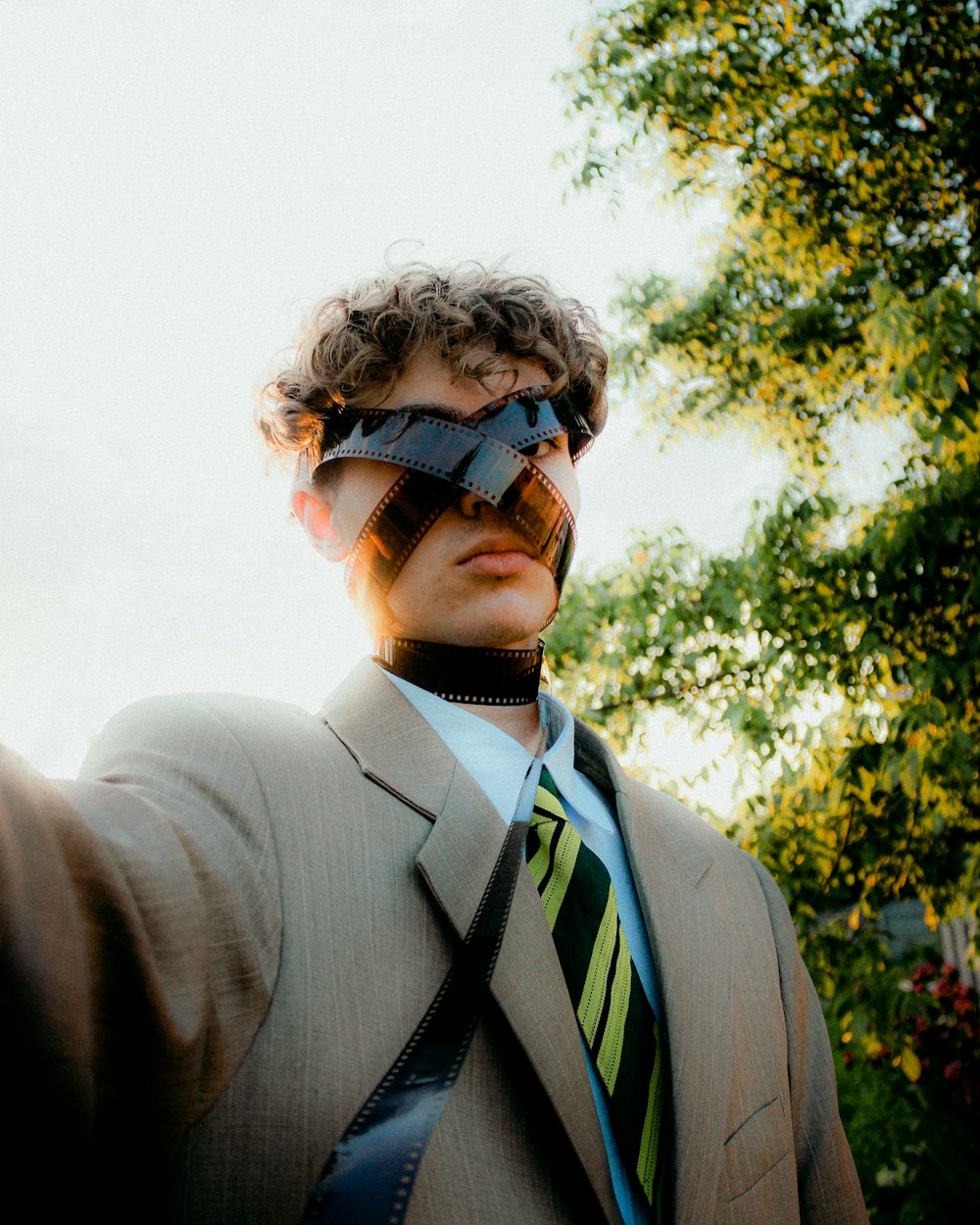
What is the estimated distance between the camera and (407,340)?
6.18ft

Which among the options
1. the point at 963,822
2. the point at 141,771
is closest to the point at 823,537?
the point at 963,822

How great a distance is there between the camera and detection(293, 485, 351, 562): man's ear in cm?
182

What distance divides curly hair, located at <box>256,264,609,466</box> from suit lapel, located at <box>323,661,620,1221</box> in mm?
732

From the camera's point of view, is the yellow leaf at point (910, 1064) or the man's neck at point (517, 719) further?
the yellow leaf at point (910, 1064)

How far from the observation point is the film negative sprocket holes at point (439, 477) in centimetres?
165

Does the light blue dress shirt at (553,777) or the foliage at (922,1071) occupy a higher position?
the light blue dress shirt at (553,777)

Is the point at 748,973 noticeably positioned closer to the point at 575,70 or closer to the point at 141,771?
the point at 141,771

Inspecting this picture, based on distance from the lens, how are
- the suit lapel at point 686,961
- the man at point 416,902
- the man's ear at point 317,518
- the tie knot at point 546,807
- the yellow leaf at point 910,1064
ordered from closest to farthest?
the man at point 416,902 → the suit lapel at point 686,961 → the tie knot at point 546,807 → the man's ear at point 317,518 → the yellow leaf at point 910,1064

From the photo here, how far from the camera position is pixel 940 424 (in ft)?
8.86

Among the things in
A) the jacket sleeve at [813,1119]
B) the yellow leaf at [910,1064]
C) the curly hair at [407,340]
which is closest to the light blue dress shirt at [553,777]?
the jacket sleeve at [813,1119]

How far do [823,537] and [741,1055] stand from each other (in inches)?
104

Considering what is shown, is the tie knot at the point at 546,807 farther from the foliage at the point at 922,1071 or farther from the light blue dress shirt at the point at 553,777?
the foliage at the point at 922,1071

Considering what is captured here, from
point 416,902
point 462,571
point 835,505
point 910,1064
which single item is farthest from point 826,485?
point 416,902

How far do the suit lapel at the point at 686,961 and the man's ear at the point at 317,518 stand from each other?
0.75 meters
